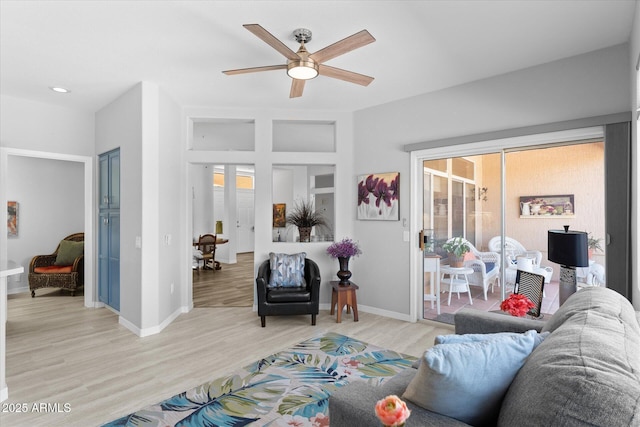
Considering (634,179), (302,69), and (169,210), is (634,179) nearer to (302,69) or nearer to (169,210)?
(302,69)

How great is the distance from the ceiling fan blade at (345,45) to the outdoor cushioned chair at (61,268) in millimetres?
5163

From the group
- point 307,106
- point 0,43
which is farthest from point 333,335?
point 0,43

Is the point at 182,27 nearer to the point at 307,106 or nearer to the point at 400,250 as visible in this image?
the point at 307,106

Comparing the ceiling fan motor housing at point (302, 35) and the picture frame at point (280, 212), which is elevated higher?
the ceiling fan motor housing at point (302, 35)

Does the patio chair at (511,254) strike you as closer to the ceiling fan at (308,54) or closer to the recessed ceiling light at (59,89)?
the ceiling fan at (308,54)

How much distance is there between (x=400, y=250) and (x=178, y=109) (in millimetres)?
3491

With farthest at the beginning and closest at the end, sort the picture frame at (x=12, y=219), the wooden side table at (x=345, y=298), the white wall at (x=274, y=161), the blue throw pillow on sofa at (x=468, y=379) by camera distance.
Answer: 1. the picture frame at (x=12, y=219)
2. the white wall at (x=274, y=161)
3. the wooden side table at (x=345, y=298)
4. the blue throw pillow on sofa at (x=468, y=379)

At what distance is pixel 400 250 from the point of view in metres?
4.36

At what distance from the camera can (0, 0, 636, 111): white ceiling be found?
8.01 ft

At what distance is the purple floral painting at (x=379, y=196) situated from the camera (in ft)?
14.4

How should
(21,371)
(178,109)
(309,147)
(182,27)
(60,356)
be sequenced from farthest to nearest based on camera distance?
(309,147) < (178,109) < (60,356) < (21,371) < (182,27)

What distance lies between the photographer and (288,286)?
14.0ft

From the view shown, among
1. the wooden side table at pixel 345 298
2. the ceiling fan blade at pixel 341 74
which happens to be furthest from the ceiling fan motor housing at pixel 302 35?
the wooden side table at pixel 345 298

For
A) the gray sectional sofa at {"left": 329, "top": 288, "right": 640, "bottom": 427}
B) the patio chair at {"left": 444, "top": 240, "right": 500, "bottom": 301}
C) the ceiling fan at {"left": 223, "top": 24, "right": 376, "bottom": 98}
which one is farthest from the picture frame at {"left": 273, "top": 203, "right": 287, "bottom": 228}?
the gray sectional sofa at {"left": 329, "top": 288, "right": 640, "bottom": 427}
